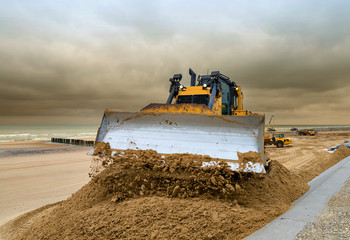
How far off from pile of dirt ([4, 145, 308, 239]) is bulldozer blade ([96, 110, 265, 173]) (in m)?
0.20

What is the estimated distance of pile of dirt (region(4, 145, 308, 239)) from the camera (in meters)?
2.83

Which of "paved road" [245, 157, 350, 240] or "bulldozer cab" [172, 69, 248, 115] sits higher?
"bulldozer cab" [172, 69, 248, 115]

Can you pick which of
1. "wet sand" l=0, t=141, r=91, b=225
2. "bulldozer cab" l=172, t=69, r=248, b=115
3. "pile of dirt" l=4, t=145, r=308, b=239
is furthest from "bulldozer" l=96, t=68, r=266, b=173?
"wet sand" l=0, t=141, r=91, b=225

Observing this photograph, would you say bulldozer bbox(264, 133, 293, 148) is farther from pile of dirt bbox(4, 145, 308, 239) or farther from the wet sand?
pile of dirt bbox(4, 145, 308, 239)

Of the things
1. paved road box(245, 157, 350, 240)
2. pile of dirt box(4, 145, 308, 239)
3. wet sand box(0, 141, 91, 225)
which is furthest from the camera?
wet sand box(0, 141, 91, 225)

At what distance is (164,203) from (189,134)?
4.17ft

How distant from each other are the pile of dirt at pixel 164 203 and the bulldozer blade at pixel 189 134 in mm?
203

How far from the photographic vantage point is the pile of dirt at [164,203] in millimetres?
2832

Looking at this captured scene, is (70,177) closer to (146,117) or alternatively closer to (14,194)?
(14,194)

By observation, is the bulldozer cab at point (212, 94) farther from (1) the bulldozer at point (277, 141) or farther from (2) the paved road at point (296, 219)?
(1) the bulldozer at point (277, 141)

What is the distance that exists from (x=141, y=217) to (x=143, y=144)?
4.50ft

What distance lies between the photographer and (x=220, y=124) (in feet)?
12.1

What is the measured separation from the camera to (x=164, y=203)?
3.20 meters

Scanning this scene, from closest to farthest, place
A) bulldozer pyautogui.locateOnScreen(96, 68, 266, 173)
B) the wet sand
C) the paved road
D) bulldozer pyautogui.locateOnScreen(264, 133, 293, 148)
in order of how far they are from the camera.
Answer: the paved road, bulldozer pyautogui.locateOnScreen(96, 68, 266, 173), the wet sand, bulldozer pyautogui.locateOnScreen(264, 133, 293, 148)
